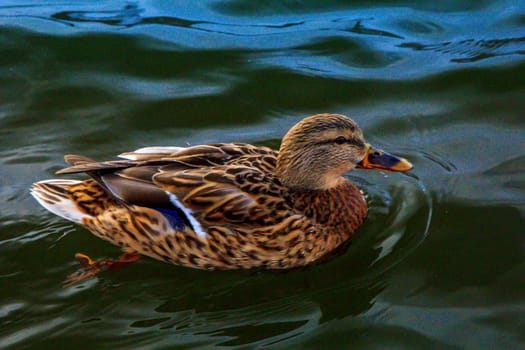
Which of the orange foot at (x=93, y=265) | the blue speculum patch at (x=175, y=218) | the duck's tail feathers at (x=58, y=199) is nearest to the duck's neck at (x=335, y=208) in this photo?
the blue speculum patch at (x=175, y=218)

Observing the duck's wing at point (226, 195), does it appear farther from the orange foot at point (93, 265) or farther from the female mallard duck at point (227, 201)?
the orange foot at point (93, 265)

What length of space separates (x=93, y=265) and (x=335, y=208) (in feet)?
5.69

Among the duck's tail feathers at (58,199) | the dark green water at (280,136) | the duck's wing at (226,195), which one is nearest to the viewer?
the dark green water at (280,136)

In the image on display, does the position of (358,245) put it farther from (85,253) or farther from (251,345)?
(85,253)

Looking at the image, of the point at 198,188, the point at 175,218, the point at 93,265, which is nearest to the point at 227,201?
the point at 198,188

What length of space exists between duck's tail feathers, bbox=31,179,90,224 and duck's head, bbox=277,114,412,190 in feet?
4.80

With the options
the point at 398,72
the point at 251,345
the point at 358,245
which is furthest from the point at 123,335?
the point at 398,72

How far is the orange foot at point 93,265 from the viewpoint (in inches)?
211

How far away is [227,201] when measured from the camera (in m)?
5.29

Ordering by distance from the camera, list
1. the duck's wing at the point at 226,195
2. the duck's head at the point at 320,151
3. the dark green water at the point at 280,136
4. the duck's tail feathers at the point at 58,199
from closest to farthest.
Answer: the dark green water at the point at 280,136
the duck's wing at the point at 226,195
the duck's head at the point at 320,151
the duck's tail feathers at the point at 58,199

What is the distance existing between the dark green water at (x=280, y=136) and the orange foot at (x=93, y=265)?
0.06 meters

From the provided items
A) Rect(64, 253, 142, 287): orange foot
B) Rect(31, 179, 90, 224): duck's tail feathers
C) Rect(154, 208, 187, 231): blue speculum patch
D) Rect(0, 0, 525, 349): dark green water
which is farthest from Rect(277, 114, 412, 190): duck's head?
Rect(31, 179, 90, 224): duck's tail feathers

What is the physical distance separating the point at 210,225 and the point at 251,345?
38.7 inches

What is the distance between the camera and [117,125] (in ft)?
23.1
